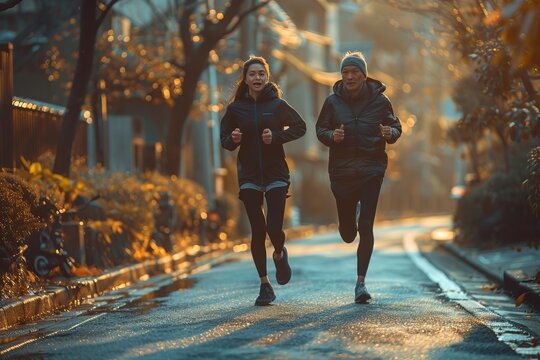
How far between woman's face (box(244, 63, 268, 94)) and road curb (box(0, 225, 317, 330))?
259 cm

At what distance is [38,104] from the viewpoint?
17141 millimetres

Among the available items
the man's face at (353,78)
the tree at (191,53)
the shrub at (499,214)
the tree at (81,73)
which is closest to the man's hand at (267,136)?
the man's face at (353,78)

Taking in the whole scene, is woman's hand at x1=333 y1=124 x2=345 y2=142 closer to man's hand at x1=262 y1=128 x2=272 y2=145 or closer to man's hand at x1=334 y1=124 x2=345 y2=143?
man's hand at x1=334 y1=124 x2=345 y2=143

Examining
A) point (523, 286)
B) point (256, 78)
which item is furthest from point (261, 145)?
point (523, 286)

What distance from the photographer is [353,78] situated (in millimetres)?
10086

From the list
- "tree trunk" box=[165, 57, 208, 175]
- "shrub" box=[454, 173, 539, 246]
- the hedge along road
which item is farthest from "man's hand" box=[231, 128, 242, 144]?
"tree trunk" box=[165, 57, 208, 175]

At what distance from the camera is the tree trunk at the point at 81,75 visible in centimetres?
1445

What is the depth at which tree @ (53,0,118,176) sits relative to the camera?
569 inches

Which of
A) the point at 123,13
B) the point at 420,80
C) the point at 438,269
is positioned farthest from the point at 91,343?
the point at 420,80

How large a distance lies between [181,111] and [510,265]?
28.2ft

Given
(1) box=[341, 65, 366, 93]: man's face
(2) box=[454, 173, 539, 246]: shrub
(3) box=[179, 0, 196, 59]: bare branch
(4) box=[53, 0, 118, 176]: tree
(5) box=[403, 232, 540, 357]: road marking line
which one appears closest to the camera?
(5) box=[403, 232, 540, 357]: road marking line

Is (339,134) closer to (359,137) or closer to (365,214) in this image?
(359,137)

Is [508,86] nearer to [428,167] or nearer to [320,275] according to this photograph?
[320,275]

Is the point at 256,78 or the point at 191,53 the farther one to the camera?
the point at 191,53
